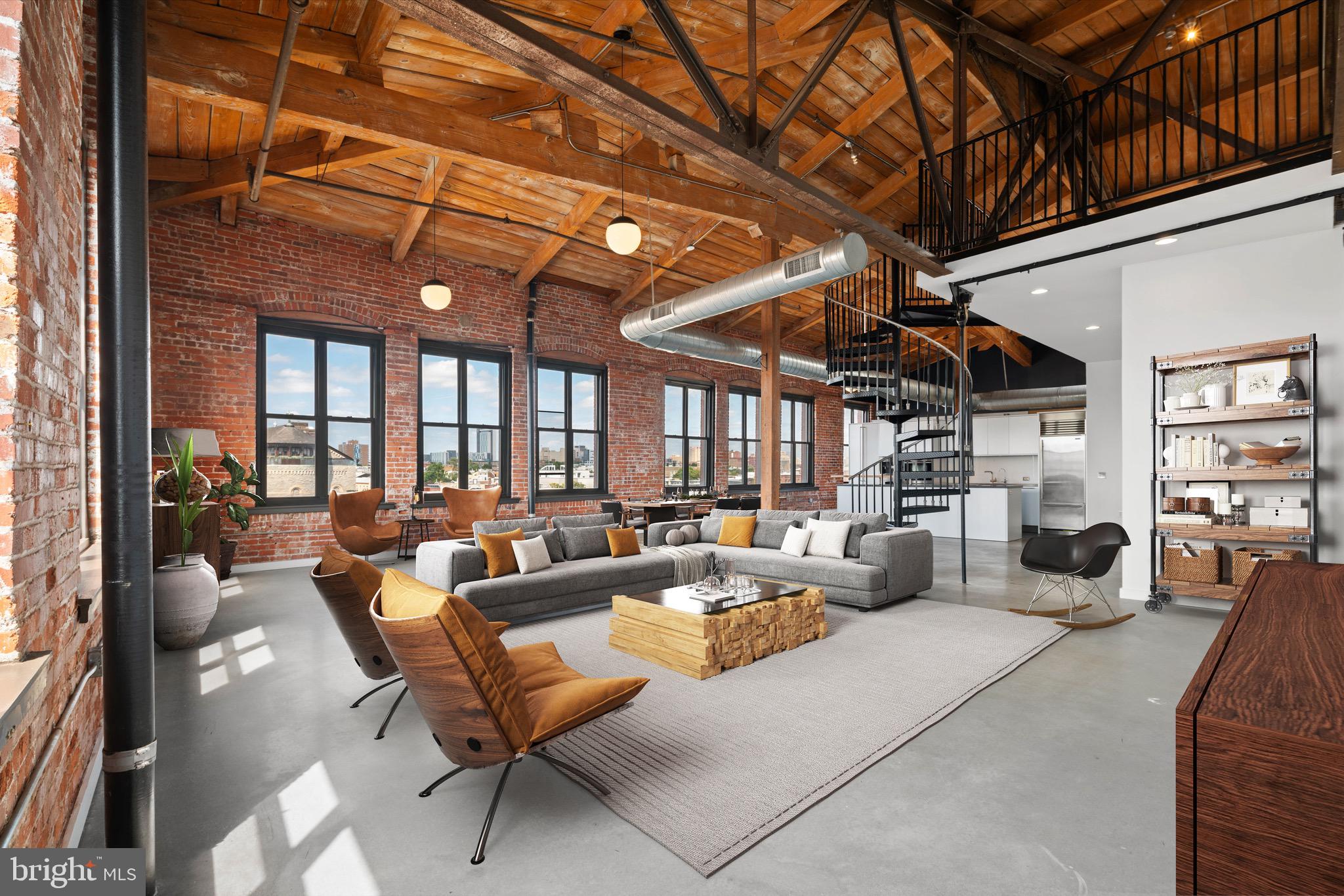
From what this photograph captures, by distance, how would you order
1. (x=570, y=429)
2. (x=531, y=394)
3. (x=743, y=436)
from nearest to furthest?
1. (x=531, y=394)
2. (x=570, y=429)
3. (x=743, y=436)

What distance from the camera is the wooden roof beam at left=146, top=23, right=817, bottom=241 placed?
423cm

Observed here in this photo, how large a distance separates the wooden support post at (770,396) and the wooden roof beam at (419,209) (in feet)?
12.2

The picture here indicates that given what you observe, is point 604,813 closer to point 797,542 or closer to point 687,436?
point 797,542

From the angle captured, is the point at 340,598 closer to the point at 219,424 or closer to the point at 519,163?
the point at 519,163

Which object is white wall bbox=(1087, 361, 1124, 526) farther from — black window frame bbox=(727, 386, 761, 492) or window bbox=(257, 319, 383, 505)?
window bbox=(257, 319, 383, 505)

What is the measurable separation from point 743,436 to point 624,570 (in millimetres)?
7687

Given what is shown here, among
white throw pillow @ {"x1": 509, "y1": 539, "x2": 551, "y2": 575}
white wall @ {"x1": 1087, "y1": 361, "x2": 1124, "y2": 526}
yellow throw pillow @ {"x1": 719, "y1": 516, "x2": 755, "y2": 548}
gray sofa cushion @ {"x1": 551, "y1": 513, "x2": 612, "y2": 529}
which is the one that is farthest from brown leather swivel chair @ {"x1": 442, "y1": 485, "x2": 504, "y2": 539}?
white wall @ {"x1": 1087, "y1": 361, "x2": 1124, "y2": 526}

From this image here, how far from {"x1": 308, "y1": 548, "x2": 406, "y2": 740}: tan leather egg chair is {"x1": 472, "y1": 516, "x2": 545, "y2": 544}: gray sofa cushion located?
2126 millimetres

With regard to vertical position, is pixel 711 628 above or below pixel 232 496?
below

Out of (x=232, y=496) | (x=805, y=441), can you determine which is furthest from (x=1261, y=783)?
(x=805, y=441)

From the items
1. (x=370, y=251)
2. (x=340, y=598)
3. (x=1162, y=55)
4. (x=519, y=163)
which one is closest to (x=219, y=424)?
(x=370, y=251)

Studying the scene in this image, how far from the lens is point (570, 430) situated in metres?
10.4

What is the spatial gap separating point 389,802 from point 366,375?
A: 7081mm

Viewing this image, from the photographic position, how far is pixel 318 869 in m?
2.07
